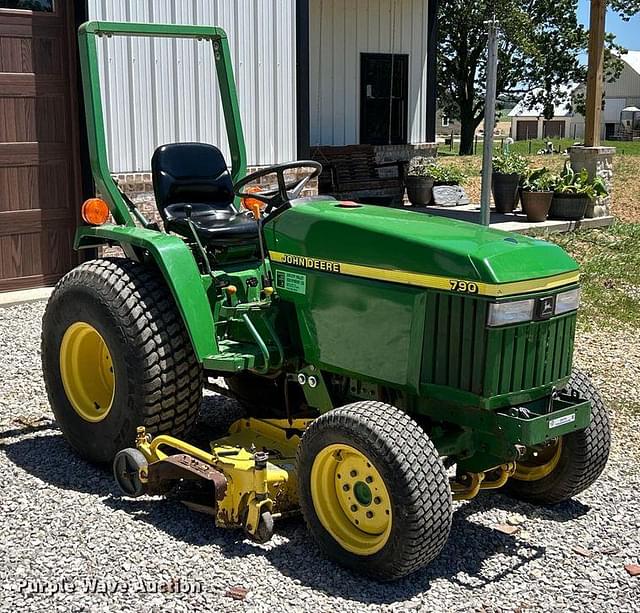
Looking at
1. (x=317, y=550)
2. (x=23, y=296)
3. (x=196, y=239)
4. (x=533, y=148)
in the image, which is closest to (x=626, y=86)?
(x=533, y=148)

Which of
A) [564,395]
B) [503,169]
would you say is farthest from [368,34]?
[564,395]

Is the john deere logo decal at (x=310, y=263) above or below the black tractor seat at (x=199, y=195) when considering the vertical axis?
below

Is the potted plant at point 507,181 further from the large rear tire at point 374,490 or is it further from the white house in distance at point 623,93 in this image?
the white house in distance at point 623,93

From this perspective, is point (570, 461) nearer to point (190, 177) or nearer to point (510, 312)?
point (510, 312)

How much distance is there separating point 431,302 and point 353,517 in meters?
0.89

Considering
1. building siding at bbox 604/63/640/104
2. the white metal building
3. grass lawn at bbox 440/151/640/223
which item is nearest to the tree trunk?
grass lawn at bbox 440/151/640/223

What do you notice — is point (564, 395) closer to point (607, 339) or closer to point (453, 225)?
point (453, 225)

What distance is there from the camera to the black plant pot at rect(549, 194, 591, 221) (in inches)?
517

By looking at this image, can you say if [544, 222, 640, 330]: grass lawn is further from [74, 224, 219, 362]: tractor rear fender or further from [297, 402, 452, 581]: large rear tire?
[297, 402, 452, 581]: large rear tire

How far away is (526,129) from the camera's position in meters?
65.4

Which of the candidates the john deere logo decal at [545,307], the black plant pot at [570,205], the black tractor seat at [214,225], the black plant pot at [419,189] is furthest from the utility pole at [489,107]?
the black plant pot at [419,189]

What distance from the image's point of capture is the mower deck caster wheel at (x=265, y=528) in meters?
3.93

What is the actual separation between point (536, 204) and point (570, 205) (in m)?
0.66

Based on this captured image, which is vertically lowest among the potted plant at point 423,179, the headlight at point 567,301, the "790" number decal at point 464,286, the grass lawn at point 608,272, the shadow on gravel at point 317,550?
the shadow on gravel at point 317,550
